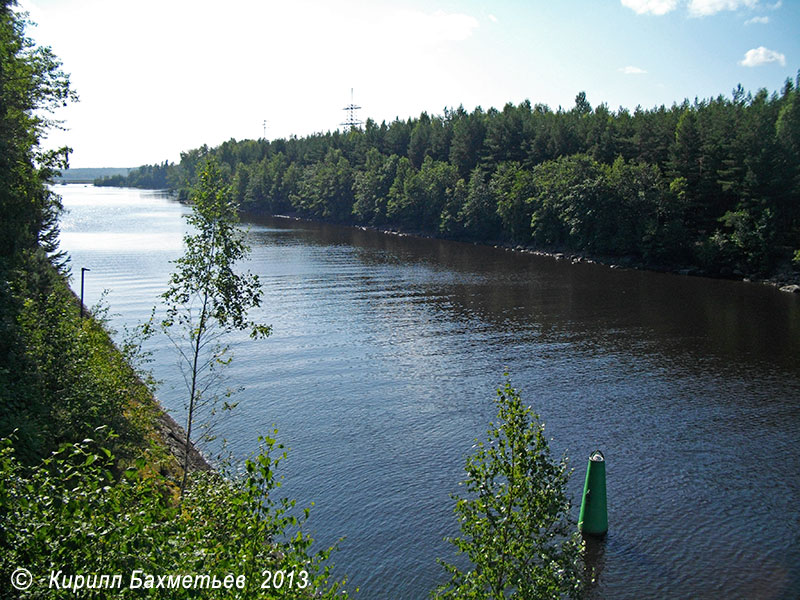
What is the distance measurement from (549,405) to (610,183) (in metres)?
55.7

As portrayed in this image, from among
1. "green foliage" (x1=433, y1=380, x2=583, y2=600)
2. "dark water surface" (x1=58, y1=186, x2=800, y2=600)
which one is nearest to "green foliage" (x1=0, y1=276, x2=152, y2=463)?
"dark water surface" (x1=58, y1=186, x2=800, y2=600)

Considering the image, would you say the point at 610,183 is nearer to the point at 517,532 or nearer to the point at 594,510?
the point at 594,510

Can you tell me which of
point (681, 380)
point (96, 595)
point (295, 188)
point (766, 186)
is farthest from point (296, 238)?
point (96, 595)

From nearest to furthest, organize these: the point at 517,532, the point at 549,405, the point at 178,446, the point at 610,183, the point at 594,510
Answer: the point at 517,532, the point at 594,510, the point at 178,446, the point at 549,405, the point at 610,183

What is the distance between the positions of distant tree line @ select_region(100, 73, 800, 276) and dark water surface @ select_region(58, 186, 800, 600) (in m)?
8.76

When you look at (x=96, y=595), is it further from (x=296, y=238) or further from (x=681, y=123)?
(x=296, y=238)

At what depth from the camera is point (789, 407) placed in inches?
1154

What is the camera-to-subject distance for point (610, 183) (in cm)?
7838

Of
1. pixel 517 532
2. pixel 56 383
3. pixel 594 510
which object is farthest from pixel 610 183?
pixel 517 532

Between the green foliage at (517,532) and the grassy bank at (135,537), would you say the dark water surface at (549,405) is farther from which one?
the grassy bank at (135,537)

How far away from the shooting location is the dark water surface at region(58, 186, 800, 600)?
1852cm

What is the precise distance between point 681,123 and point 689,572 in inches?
2652

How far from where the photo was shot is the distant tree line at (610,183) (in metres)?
66.3

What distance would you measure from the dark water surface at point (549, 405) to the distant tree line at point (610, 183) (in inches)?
345
